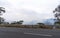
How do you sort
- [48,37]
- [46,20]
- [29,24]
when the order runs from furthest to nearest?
1. [46,20]
2. [29,24]
3. [48,37]

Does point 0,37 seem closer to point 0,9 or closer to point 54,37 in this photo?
point 54,37

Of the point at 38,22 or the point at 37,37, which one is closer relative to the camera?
the point at 37,37

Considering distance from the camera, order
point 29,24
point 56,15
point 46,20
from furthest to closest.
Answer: point 56,15, point 46,20, point 29,24

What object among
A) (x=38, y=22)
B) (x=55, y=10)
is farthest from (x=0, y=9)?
(x=38, y=22)

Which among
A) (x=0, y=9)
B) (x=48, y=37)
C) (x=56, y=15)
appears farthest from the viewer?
(x=0, y=9)

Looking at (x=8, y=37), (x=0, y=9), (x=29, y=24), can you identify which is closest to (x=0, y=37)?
(x=8, y=37)

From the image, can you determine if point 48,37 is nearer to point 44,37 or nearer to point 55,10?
point 44,37

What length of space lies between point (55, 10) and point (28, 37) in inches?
922

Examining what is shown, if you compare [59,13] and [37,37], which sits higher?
[59,13]

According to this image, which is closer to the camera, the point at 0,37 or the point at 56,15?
the point at 0,37

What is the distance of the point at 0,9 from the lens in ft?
108

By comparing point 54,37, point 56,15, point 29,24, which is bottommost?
point 54,37

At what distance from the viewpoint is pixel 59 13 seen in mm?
29922

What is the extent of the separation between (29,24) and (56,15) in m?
14.3
